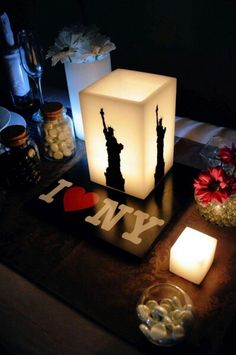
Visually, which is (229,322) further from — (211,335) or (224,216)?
(224,216)

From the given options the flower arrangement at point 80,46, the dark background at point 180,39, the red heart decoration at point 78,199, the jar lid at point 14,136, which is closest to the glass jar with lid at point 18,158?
the jar lid at point 14,136

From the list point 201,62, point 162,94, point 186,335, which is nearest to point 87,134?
point 162,94

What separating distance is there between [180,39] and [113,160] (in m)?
0.55

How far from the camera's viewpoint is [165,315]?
1.47 feet

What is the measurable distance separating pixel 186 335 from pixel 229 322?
0.27ft

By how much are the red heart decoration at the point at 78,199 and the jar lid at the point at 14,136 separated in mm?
152

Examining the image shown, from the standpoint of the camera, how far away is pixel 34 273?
1.93 ft

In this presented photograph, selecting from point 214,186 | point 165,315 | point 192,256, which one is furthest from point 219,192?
point 165,315

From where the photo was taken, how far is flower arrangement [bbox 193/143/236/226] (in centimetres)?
55

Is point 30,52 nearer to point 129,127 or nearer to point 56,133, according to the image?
point 56,133

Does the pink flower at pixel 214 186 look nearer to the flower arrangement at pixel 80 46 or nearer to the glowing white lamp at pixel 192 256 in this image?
the glowing white lamp at pixel 192 256

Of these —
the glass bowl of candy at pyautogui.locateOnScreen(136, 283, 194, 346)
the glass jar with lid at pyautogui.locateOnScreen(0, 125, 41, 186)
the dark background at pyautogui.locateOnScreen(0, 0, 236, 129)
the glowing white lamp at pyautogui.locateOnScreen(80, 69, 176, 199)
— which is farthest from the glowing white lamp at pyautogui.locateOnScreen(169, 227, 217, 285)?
the dark background at pyautogui.locateOnScreen(0, 0, 236, 129)

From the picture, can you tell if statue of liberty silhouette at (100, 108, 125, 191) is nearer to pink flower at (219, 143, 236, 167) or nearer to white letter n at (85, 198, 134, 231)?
white letter n at (85, 198, 134, 231)

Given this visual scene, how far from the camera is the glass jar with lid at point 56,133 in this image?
78cm
